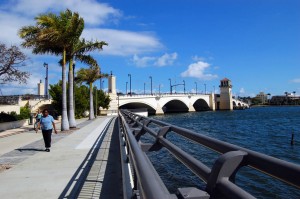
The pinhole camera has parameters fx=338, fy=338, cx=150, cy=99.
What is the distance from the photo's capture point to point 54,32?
22.6 m

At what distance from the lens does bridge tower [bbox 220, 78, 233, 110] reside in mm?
147750

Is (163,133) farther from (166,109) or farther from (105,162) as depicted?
(166,109)

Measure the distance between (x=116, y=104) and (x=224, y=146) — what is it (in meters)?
88.1

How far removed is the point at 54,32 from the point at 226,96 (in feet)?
434

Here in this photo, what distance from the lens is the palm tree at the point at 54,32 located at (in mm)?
22922

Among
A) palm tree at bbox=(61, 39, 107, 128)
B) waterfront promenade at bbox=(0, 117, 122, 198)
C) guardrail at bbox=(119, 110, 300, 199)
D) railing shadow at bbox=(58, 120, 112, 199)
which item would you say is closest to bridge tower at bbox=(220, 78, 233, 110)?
palm tree at bbox=(61, 39, 107, 128)

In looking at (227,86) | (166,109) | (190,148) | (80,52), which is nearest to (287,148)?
(190,148)

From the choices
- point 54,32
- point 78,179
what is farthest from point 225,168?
point 54,32

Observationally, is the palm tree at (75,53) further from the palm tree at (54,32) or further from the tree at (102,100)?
the tree at (102,100)

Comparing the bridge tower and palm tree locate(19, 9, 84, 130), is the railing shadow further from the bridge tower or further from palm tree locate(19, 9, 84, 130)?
the bridge tower

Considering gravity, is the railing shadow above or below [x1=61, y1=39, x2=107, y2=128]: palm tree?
below

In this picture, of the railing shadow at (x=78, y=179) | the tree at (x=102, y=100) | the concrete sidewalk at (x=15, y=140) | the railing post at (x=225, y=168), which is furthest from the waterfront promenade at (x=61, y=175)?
the tree at (x=102, y=100)

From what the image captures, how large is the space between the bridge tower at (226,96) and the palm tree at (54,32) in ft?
424

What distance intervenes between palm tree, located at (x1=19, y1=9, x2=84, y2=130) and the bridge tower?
424ft
